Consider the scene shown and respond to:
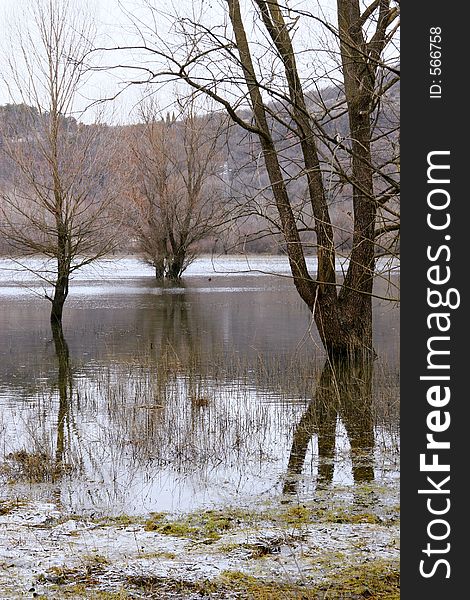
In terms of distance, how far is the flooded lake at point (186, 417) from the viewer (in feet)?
23.1

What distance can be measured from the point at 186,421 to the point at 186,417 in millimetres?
227

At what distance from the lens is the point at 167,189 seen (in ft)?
131

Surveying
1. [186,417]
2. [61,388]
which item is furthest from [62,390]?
[186,417]

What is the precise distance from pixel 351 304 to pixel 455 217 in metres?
11.0

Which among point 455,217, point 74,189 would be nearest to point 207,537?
point 455,217

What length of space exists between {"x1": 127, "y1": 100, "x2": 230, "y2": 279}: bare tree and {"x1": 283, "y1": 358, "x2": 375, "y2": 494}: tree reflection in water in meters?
26.3

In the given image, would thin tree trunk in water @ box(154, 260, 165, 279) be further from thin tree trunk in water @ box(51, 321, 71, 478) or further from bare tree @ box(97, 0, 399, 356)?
bare tree @ box(97, 0, 399, 356)

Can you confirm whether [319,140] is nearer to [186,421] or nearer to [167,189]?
[186,421]

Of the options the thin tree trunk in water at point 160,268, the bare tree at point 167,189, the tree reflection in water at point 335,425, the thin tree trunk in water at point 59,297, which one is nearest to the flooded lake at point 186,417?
the tree reflection in water at point 335,425

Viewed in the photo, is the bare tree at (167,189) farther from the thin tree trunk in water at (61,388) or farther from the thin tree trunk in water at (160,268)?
the thin tree trunk in water at (61,388)

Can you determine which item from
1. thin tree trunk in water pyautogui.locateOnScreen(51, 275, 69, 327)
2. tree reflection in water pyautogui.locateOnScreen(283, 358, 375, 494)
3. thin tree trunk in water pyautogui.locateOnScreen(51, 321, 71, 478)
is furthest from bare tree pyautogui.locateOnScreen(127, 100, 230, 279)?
tree reflection in water pyautogui.locateOnScreen(283, 358, 375, 494)

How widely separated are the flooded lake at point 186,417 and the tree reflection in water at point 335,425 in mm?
19

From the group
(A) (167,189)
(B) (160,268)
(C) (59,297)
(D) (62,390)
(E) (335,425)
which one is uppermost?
(A) (167,189)

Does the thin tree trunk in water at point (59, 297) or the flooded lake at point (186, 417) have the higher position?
the thin tree trunk in water at point (59, 297)
